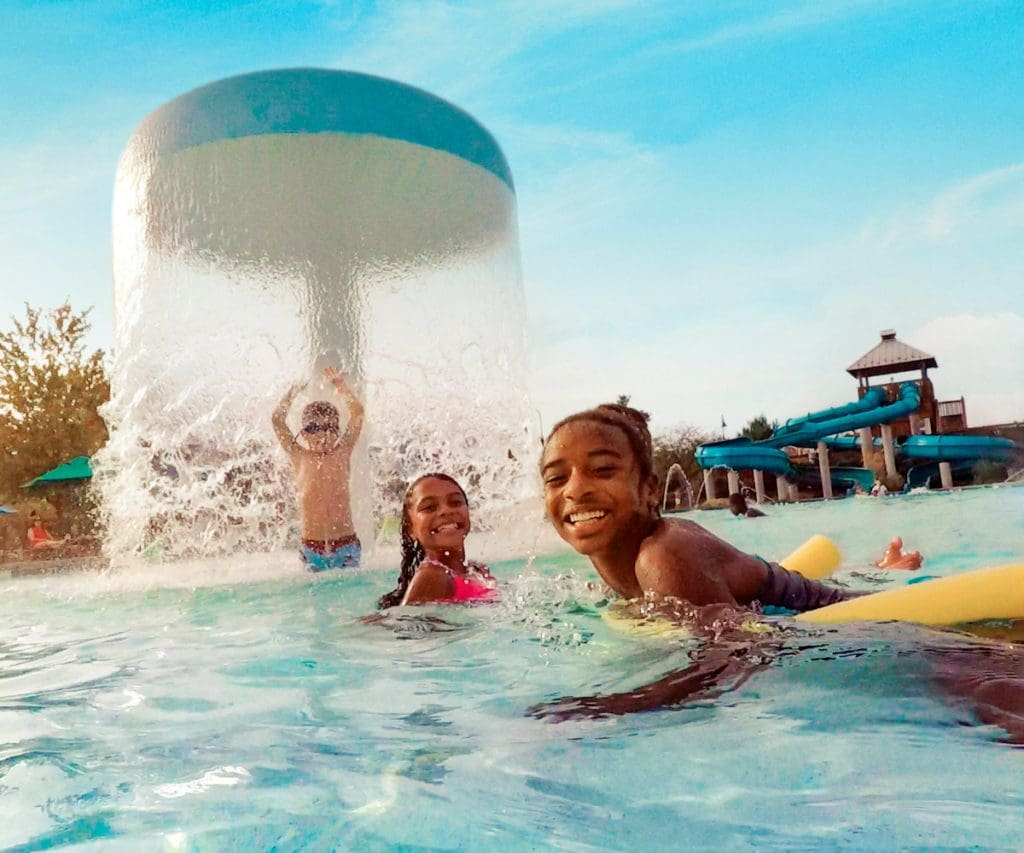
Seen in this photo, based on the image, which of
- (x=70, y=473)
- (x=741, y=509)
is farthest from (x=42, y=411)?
(x=741, y=509)

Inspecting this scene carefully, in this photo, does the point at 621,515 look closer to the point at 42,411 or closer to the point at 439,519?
the point at 439,519

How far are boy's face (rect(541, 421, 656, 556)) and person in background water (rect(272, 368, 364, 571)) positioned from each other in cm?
330

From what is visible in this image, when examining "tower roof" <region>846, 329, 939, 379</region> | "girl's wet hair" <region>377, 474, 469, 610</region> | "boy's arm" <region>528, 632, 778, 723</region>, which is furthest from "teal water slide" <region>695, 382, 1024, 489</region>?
"boy's arm" <region>528, 632, 778, 723</region>

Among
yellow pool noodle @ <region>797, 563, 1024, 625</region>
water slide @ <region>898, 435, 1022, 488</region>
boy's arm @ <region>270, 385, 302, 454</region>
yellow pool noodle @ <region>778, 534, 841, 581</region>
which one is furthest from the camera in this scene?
water slide @ <region>898, 435, 1022, 488</region>

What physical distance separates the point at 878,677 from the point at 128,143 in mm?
6482

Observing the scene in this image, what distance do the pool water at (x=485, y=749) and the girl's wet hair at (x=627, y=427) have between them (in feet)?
1.76

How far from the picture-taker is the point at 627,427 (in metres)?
2.81

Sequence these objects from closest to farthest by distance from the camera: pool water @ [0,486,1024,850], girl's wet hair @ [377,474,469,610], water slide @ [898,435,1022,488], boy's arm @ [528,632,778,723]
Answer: pool water @ [0,486,1024,850], boy's arm @ [528,632,778,723], girl's wet hair @ [377,474,469,610], water slide @ [898,435,1022,488]

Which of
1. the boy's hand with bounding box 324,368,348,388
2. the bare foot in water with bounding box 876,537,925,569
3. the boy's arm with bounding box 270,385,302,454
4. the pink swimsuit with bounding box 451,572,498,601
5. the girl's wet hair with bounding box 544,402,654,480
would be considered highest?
the boy's hand with bounding box 324,368,348,388

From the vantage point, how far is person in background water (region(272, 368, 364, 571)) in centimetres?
582

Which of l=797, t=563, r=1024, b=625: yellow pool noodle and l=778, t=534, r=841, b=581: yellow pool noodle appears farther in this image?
l=778, t=534, r=841, b=581: yellow pool noodle

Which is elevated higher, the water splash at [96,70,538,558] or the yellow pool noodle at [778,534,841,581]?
A: the water splash at [96,70,538,558]

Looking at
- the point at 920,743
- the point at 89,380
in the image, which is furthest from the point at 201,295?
the point at 89,380

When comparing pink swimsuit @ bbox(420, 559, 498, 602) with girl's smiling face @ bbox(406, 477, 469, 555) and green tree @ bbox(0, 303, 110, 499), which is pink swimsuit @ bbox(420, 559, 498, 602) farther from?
green tree @ bbox(0, 303, 110, 499)
